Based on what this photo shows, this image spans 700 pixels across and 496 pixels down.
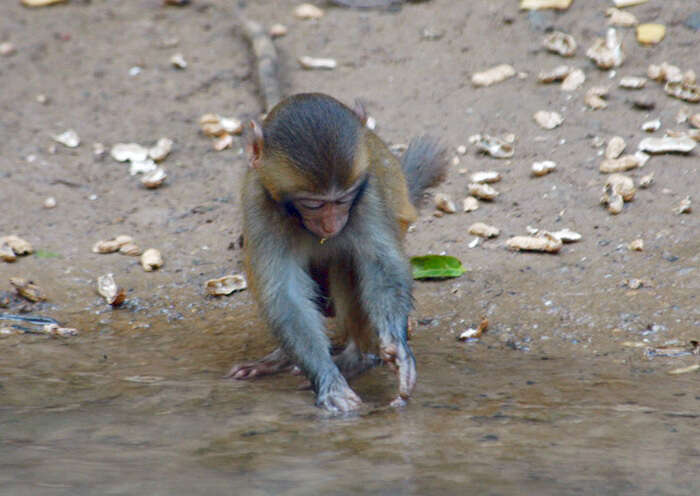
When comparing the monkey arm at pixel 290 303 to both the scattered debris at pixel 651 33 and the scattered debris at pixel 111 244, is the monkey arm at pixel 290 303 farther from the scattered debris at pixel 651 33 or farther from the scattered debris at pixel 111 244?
the scattered debris at pixel 651 33

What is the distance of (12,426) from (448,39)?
5676 mm

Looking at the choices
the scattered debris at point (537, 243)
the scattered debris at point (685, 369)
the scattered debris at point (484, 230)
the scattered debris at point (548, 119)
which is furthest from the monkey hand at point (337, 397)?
the scattered debris at point (548, 119)

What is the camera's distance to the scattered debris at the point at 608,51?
7.43m

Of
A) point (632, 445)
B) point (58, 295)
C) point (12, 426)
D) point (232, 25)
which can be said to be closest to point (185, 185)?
point (58, 295)

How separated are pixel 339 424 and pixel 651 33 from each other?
204 inches

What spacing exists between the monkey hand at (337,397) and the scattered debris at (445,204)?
8.31ft

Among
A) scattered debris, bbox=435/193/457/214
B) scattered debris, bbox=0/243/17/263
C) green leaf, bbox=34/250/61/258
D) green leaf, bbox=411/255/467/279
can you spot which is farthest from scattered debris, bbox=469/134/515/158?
scattered debris, bbox=0/243/17/263

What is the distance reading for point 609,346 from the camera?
15.8ft

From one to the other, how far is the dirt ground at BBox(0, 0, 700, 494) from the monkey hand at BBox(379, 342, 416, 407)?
138 millimetres

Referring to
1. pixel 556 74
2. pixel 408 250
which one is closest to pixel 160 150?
pixel 408 250

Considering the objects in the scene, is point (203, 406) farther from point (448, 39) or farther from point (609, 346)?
point (448, 39)

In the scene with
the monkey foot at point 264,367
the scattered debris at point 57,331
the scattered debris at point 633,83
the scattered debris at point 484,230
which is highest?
the scattered debris at point 633,83

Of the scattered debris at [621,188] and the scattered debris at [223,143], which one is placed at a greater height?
the scattered debris at [621,188]

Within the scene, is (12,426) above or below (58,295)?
above
